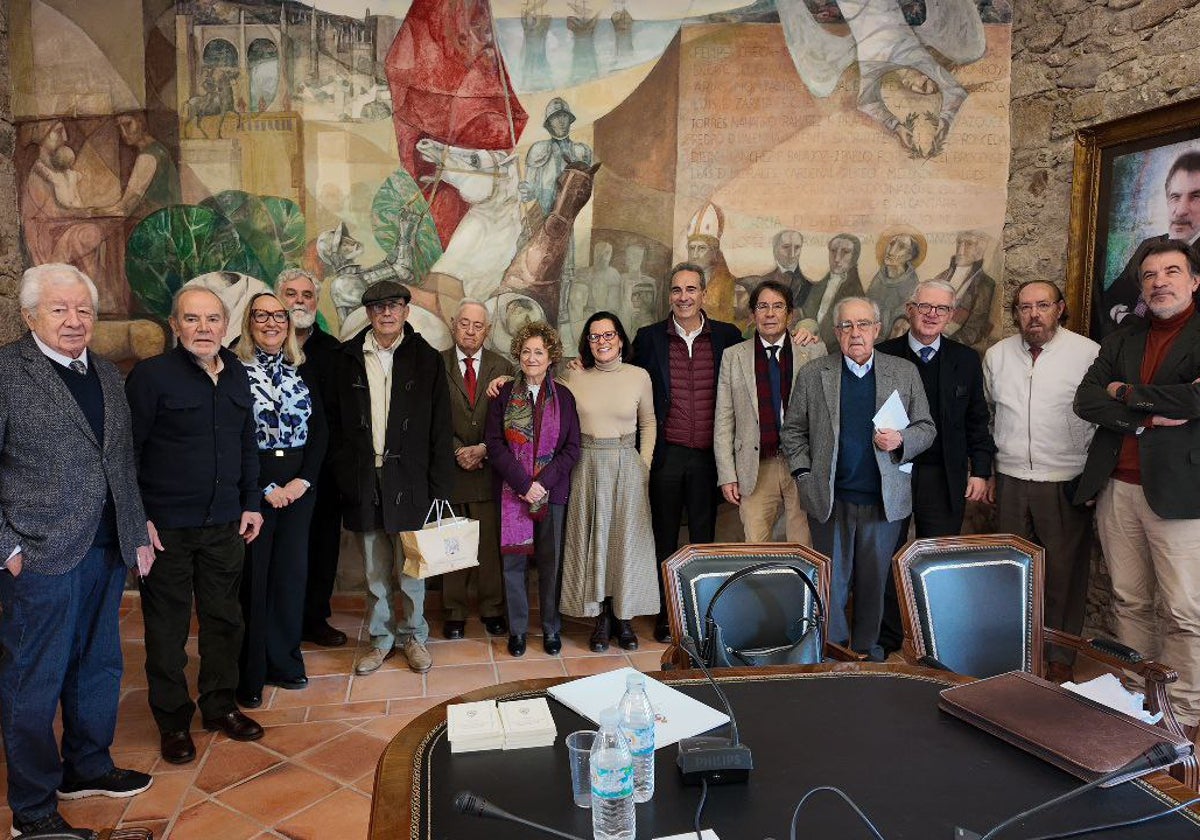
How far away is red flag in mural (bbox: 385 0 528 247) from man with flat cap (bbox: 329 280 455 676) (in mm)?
1387

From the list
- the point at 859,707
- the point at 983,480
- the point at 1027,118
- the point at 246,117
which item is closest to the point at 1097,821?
the point at 859,707

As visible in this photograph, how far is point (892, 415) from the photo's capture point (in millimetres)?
3719

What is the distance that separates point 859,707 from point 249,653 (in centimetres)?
286

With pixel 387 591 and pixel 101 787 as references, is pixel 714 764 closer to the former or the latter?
pixel 101 787

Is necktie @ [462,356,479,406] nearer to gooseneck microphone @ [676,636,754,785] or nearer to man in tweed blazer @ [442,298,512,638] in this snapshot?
man in tweed blazer @ [442,298,512,638]

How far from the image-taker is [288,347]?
3.62 meters

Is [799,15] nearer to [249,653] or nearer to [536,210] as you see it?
[536,210]

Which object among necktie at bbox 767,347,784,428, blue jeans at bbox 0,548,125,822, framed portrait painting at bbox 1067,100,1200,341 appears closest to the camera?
blue jeans at bbox 0,548,125,822

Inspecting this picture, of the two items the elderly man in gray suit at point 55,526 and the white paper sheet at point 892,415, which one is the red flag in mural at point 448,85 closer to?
the elderly man in gray suit at point 55,526

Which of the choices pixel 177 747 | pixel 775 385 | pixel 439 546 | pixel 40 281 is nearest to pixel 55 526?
pixel 40 281

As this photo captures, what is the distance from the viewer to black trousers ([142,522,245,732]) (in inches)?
125

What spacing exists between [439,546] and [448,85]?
2.88 metres

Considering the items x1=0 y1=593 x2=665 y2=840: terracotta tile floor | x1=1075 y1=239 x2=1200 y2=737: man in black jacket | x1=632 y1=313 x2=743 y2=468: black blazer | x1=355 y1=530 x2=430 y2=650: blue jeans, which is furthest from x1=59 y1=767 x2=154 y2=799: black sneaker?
x1=1075 y1=239 x2=1200 y2=737: man in black jacket

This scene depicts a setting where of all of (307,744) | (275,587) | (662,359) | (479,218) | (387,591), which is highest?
(479,218)
